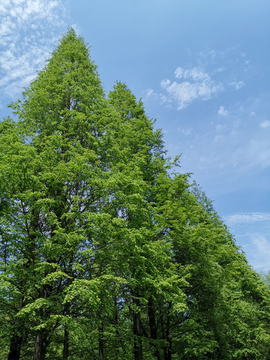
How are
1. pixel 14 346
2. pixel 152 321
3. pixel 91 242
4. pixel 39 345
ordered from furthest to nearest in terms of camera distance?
pixel 152 321
pixel 91 242
pixel 14 346
pixel 39 345

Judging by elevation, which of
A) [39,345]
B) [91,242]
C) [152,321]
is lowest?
[39,345]

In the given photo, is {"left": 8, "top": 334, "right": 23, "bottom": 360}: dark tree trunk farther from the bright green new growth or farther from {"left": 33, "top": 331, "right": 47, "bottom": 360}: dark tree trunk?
{"left": 33, "top": 331, "right": 47, "bottom": 360}: dark tree trunk

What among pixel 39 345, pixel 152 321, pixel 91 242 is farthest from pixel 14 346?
pixel 152 321

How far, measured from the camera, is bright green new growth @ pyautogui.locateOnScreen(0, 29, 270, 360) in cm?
692

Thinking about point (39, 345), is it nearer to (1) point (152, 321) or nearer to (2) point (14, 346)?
(2) point (14, 346)

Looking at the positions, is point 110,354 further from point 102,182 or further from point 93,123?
point 93,123

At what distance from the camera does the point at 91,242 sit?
8547 millimetres

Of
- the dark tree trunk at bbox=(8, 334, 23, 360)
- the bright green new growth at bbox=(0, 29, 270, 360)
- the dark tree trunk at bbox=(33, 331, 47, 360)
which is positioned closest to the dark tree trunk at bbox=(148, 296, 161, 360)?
the bright green new growth at bbox=(0, 29, 270, 360)

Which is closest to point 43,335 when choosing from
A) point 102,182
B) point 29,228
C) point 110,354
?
point 29,228

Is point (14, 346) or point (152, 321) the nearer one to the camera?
point (14, 346)

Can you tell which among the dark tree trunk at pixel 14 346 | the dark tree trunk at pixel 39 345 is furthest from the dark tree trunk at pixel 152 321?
the dark tree trunk at pixel 14 346

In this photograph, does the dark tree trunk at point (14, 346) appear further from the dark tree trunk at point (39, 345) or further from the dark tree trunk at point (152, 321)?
the dark tree trunk at point (152, 321)

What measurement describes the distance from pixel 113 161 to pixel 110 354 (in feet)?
31.1

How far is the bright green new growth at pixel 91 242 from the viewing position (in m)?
6.92
